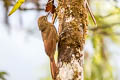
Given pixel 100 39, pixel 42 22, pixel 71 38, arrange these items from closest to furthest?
1. pixel 71 38
2. pixel 42 22
3. pixel 100 39

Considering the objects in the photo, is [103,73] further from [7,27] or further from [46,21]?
[46,21]

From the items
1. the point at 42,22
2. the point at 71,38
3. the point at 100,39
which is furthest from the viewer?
the point at 100,39

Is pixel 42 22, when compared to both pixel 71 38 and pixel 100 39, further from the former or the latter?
pixel 100 39

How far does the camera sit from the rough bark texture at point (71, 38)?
190 cm

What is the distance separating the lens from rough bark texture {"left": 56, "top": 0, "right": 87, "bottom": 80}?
1902mm

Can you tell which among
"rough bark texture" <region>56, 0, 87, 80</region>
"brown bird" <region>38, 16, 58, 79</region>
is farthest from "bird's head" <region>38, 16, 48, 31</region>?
"rough bark texture" <region>56, 0, 87, 80</region>

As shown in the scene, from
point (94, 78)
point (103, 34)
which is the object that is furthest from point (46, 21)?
point (103, 34)

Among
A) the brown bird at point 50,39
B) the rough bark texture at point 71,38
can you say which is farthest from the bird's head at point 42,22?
the rough bark texture at point 71,38

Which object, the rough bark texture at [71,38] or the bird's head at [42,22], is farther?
the bird's head at [42,22]

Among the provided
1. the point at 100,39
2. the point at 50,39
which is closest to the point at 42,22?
the point at 50,39

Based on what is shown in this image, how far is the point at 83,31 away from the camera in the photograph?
6.84 feet

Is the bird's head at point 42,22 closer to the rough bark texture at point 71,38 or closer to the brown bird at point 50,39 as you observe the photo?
the brown bird at point 50,39

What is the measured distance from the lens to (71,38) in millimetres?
1992

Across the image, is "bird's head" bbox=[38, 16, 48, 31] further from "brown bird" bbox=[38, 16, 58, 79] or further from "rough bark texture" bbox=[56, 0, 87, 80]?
"rough bark texture" bbox=[56, 0, 87, 80]
